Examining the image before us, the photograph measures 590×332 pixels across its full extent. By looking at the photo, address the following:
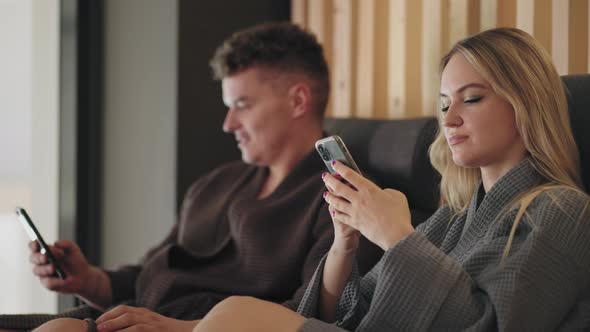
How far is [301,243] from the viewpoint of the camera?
1766 mm

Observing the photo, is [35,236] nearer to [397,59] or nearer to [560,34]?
[397,59]

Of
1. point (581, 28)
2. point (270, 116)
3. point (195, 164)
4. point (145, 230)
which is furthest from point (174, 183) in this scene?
point (581, 28)

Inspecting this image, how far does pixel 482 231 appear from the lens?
1.28 meters

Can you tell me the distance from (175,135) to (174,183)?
0.56ft

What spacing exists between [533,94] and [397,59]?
1.00 meters

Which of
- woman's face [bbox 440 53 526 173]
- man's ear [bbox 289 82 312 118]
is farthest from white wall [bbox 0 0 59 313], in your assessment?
woman's face [bbox 440 53 526 173]

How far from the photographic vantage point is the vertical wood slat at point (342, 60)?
8.13 ft

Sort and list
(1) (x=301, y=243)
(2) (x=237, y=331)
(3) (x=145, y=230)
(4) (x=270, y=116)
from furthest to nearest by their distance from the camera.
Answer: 1. (3) (x=145, y=230)
2. (4) (x=270, y=116)
3. (1) (x=301, y=243)
4. (2) (x=237, y=331)

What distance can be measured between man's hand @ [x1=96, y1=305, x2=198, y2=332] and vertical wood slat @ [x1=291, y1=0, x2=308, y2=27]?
5.15 ft

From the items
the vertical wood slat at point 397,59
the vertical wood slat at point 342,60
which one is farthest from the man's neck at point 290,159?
the vertical wood slat at point 342,60

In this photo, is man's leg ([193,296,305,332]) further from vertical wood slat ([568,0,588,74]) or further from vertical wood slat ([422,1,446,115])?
vertical wood slat ([422,1,446,115])

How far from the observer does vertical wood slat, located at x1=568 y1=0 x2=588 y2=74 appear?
160 cm

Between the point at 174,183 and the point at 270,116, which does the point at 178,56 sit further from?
the point at 270,116

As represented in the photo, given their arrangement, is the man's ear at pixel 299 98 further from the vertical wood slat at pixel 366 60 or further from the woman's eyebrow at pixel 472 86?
the woman's eyebrow at pixel 472 86
